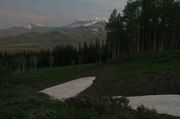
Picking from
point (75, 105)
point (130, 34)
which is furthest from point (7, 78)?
point (75, 105)

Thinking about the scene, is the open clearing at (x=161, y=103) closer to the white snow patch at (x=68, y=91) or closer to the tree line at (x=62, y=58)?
the white snow patch at (x=68, y=91)

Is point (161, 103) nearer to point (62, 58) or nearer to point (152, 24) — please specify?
point (152, 24)

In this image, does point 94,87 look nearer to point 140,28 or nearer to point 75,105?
point 75,105

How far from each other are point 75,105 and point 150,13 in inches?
2640

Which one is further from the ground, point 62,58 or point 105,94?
point 105,94

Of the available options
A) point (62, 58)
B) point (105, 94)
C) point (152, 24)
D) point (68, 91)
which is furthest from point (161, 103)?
point (62, 58)

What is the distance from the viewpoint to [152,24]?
269 ft

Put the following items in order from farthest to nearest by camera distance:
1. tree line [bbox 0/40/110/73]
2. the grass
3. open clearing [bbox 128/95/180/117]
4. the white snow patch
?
tree line [bbox 0/40/110/73]
the white snow patch
open clearing [bbox 128/95/180/117]
the grass

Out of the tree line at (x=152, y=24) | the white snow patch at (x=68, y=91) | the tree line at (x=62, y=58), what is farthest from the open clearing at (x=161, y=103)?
the tree line at (x=62, y=58)

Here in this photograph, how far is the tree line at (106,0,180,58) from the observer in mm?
78812

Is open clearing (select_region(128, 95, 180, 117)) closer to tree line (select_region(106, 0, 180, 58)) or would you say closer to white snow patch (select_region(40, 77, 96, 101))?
white snow patch (select_region(40, 77, 96, 101))

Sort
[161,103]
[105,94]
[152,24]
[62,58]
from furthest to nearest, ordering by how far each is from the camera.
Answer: [62,58]
[152,24]
[105,94]
[161,103]

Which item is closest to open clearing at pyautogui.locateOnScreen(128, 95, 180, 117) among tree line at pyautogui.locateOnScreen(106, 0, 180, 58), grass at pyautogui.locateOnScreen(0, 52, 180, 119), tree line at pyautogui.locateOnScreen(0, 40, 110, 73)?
grass at pyautogui.locateOnScreen(0, 52, 180, 119)

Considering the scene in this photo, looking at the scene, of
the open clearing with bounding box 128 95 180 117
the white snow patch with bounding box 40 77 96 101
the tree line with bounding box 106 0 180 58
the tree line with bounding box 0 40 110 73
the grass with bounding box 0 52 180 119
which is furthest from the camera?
the tree line with bounding box 0 40 110 73
